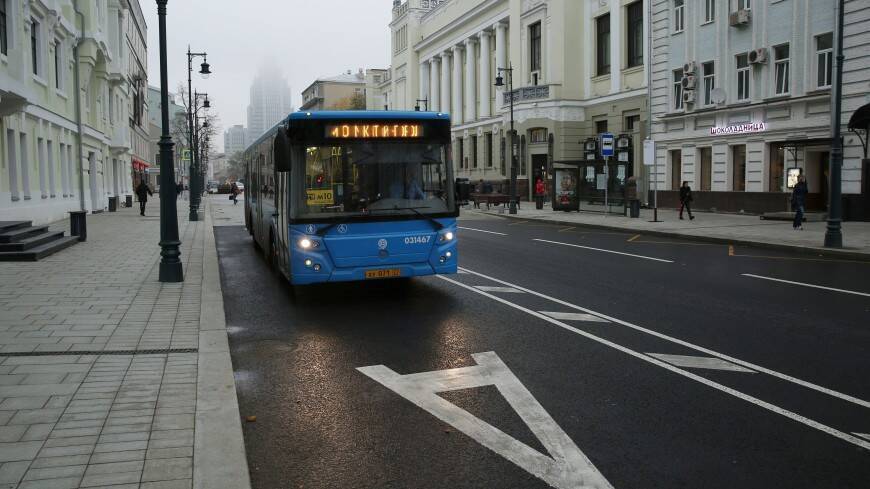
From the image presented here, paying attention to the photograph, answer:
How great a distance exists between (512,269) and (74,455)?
10.5 meters

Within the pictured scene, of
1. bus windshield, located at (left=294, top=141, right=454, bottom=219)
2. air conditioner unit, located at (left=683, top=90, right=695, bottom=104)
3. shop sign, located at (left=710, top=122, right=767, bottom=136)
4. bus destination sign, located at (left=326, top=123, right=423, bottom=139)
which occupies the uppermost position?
air conditioner unit, located at (left=683, top=90, right=695, bottom=104)

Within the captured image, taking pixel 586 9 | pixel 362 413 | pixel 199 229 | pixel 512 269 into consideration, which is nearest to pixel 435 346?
pixel 362 413

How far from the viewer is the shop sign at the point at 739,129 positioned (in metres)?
29.3

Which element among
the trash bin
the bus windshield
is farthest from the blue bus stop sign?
the bus windshield

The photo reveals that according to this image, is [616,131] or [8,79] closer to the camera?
[8,79]

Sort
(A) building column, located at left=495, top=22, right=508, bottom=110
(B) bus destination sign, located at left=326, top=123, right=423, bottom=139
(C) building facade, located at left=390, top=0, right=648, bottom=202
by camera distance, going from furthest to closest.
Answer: (A) building column, located at left=495, top=22, right=508, bottom=110 < (C) building facade, located at left=390, top=0, right=648, bottom=202 < (B) bus destination sign, located at left=326, top=123, right=423, bottom=139

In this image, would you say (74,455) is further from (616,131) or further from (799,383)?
(616,131)

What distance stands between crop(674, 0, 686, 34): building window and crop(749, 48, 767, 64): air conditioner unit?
Result: 5375 mm

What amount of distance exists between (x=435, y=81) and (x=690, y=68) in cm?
4327

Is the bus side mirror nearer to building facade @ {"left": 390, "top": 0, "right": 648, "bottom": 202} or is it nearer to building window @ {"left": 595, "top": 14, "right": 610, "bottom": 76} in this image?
building facade @ {"left": 390, "top": 0, "right": 648, "bottom": 202}

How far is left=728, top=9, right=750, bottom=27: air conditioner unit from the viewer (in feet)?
98.3

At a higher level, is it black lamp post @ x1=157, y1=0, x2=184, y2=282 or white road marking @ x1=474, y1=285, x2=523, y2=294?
black lamp post @ x1=157, y1=0, x2=184, y2=282

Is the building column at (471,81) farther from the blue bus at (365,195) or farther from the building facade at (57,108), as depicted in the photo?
the blue bus at (365,195)

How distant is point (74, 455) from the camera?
4.57 m
